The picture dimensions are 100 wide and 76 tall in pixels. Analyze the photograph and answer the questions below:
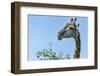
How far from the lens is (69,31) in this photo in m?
1.48

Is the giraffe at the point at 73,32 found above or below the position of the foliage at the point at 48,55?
above

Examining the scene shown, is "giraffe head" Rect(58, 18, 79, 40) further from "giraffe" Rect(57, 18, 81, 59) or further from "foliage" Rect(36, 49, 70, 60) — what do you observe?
"foliage" Rect(36, 49, 70, 60)

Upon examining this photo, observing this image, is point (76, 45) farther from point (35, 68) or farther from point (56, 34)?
point (35, 68)

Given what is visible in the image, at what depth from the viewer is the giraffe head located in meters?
1.46

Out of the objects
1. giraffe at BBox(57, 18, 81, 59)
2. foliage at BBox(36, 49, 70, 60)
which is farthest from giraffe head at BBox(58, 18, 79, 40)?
foliage at BBox(36, 49, 70, 60)

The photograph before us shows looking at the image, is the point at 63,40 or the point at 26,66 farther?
the point at 63,40

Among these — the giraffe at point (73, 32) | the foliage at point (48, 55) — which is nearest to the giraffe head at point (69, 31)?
the giraffe at point (73, 32)

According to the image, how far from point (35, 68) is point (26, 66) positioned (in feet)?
0.19

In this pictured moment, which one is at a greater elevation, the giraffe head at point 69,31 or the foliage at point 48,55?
the giraffe head at point 69,31

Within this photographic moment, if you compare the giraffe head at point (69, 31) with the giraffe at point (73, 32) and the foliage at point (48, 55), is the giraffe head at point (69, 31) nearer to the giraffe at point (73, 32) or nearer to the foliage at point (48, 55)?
the giraffe at point (73, 32)

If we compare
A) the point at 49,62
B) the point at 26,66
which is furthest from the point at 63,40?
the point at 26,66

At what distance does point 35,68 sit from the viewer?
1383mm

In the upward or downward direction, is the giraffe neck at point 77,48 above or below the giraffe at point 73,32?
below

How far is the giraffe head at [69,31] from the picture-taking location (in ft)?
4.78
